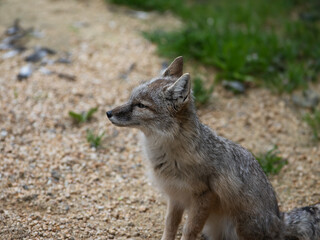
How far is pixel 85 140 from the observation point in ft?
21.0

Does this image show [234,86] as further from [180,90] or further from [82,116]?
[180,90]

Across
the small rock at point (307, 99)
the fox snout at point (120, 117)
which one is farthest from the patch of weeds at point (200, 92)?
the fox snout at point (120, 117)

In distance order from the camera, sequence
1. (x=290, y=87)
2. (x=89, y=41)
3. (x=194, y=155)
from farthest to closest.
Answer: (x=89, y=41)
(x=290, y=87)
(x=194, y=155)

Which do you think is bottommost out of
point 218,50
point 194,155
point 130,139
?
point 130,139

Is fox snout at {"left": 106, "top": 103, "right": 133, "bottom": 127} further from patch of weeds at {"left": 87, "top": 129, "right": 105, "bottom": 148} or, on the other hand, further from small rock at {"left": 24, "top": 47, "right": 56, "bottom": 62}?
small rock at {"left": 24, "top": 47, "right": 56, "bottom": 62}

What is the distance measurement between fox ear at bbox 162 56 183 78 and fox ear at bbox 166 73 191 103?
0.58 meters

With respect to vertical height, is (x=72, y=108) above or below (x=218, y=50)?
below

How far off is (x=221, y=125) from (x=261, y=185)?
2540mm

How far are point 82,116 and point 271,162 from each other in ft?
10.3

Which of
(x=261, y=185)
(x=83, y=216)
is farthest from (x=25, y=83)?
(x=261, y=185)

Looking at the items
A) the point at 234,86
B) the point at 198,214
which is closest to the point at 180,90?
the point at 198,214

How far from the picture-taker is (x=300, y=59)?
8961mm

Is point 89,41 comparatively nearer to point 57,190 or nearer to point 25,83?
point 25,83

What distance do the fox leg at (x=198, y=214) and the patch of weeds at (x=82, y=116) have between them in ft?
9.61
